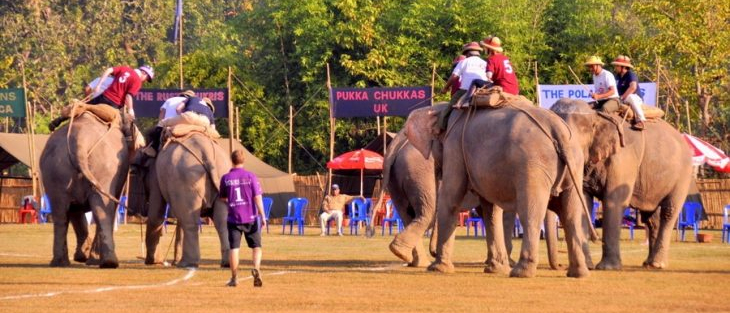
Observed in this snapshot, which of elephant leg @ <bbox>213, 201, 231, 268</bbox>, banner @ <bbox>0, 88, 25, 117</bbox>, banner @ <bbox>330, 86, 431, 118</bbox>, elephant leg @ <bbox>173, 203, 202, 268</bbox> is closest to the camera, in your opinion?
elephant leg @ <bbox>213, 201, 231, 268</bbox>

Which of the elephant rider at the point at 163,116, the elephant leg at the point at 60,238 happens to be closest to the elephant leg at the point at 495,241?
the elephant rider at the point at 163,116

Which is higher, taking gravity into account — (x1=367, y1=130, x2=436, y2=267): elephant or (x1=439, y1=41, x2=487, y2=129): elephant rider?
(x1=439, y1=41, x2=487, y2=129): elephant rider

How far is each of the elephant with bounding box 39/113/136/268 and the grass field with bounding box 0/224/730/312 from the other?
589 mm

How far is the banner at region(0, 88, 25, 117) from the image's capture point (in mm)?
54375

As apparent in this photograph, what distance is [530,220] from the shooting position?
19.2m

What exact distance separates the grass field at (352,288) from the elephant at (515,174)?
0.49m

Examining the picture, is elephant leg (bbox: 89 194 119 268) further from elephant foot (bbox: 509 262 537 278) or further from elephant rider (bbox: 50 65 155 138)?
elephant foot (bbox: 509 262 537 278)

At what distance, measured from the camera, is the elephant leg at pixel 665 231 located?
22.7m

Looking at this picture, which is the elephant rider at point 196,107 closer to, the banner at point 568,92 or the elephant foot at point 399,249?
the elephant foot at point 399,249

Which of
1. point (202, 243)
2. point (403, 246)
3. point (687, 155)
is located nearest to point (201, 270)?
point (403, 246)

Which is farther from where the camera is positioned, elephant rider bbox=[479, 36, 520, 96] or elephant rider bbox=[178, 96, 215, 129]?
elephant rider bbox=[178, 96, 215, 129]

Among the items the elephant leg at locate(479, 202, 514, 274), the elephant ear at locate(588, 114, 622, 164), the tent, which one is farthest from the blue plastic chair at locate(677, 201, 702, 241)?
the tent

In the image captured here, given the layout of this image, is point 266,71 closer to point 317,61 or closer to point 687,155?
point 317,61

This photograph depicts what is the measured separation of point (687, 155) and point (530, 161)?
5.30 m
